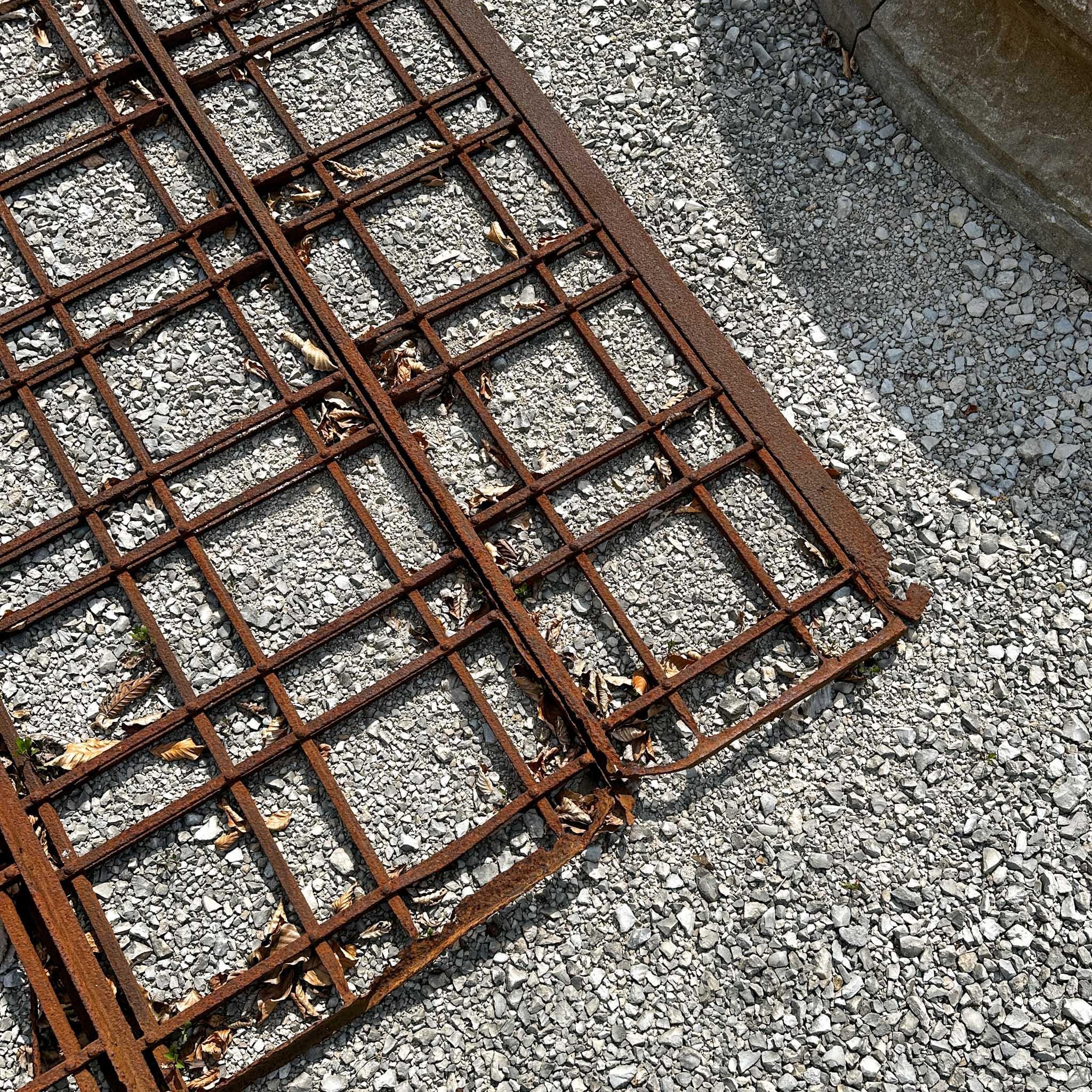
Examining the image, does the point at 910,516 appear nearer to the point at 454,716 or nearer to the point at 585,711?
the point at 585,711

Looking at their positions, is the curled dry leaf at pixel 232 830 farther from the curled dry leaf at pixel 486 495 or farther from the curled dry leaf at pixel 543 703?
the curled dry leaf at pixel 486 495

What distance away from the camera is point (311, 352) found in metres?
4.31

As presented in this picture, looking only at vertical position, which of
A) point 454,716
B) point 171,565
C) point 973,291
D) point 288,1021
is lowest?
point 288,1021

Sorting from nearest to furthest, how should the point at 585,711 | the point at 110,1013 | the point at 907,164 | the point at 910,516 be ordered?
the point at 110,1013 → the point at 585,711 → the point at 910,516 → the point at 907,164

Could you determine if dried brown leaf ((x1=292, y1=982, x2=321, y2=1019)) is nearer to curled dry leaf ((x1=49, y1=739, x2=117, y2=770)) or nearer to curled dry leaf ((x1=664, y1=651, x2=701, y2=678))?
curled dry leaf ((x1=49, y1=739, x2=117, y2=770))

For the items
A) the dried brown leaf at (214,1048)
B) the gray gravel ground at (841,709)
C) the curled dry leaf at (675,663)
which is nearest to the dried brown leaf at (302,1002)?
the gray gravel ground at (841,709)

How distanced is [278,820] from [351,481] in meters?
1.34

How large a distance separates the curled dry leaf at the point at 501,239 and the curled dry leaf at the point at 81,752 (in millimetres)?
2556

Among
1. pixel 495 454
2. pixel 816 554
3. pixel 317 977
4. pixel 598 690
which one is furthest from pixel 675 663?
pixel 317 977

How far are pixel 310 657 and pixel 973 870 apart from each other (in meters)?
2.55

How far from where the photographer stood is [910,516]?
164 inches

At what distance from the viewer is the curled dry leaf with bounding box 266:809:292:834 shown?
12.3ft

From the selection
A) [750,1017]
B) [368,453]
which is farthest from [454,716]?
[750,1017]

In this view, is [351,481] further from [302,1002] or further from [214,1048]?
[214,1048]
